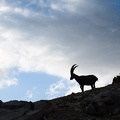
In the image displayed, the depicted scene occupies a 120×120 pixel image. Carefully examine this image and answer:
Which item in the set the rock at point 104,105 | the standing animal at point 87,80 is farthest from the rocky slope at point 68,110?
the standing animal at point 87,80

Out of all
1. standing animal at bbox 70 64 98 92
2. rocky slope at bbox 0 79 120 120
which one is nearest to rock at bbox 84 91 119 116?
rocky slope at bbox 0 79 120 120

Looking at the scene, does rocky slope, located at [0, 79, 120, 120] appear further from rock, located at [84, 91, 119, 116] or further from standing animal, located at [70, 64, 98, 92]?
standing animal, located at [70, 64, 98, 92]

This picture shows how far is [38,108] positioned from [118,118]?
408 centimetres

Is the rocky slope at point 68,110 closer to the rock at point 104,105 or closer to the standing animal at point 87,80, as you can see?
the rock at point 104,105

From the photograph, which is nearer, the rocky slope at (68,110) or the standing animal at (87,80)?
the rocky slope at (68,110)

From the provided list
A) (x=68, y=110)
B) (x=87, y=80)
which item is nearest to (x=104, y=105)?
(x=68, y=110)

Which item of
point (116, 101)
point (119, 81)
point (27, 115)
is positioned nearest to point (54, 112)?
point (27, 115)

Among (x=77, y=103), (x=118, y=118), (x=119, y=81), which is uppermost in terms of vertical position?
(x=119, y=81)

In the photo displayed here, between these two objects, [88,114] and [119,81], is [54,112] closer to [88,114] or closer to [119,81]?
[88,114]

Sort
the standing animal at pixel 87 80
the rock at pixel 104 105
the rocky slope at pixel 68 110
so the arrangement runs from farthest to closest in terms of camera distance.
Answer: the standing animal at pixel 87 80, the rock at pixel 104 105, the rocky slope at pixel 68 110

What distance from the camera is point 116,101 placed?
17906 mm

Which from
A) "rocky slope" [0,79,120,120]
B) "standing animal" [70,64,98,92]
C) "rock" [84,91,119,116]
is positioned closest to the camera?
"rocky slope" [0,79,120,120]

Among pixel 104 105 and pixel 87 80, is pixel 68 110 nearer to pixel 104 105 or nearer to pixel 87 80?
pixel 104 105

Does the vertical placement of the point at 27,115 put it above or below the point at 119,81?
below
